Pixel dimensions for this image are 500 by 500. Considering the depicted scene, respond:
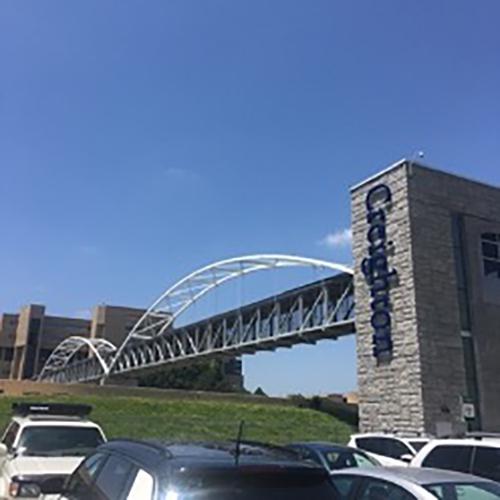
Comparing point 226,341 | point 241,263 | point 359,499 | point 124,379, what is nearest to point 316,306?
point 226,341

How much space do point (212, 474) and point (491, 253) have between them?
28.7m

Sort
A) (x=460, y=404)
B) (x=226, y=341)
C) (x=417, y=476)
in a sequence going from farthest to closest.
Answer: (x=226, y=341) < (x=460, y=404) < (x=417, y=476)

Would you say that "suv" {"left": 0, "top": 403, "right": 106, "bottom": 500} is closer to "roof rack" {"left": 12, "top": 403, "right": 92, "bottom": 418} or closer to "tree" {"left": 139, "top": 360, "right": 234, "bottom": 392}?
"roof rack" {"left": 12, "top": 403, "right": 92, "bottom": 418}

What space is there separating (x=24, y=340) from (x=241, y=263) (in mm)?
83476

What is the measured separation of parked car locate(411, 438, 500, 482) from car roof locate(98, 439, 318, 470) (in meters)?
5.15

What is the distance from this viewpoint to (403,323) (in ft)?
89.0

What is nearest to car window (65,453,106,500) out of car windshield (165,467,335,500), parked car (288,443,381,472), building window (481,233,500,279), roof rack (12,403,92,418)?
car windshield (165,467,335,500)

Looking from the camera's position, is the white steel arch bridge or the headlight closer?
the headlight

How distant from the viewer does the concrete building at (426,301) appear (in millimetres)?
26438

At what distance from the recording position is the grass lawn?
30.5 meters

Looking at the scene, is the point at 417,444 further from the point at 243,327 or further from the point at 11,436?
the point at 243,327

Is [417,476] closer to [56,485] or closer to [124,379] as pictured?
[56,485]

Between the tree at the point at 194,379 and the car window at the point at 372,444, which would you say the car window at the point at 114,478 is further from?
the tree at the point at 194,379

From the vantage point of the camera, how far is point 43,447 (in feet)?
36.5
